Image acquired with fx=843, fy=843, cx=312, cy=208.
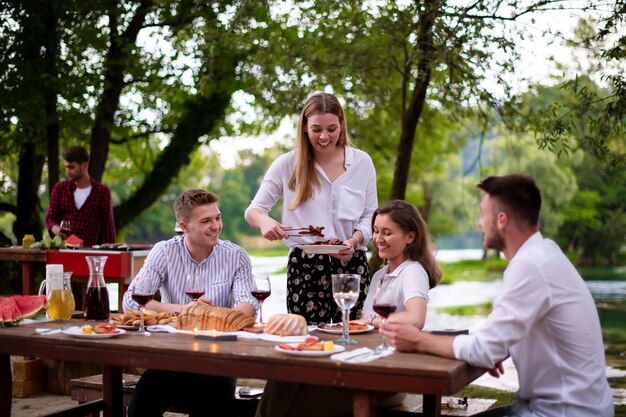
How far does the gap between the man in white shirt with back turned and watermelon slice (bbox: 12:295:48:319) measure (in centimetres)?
173

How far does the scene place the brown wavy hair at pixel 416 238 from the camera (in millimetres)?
3820

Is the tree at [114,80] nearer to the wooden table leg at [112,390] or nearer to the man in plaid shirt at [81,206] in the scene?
the man in plaid shirt at [81,206]

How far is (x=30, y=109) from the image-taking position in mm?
10539

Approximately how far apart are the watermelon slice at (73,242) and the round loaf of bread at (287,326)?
14.1 ft

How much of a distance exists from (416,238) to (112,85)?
8.41m

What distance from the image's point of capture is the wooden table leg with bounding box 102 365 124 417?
4.12m

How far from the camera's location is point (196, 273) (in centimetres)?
410

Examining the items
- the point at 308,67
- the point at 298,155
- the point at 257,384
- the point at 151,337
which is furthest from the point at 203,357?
the point at 308,67

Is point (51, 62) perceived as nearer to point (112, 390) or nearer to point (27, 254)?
point (27, 254)

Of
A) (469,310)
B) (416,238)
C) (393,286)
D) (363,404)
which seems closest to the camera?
(363,404)

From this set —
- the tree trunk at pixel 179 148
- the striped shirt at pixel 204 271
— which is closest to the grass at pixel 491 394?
the striped shirt at pixel 204 271

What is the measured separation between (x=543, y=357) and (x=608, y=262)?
39120 millimetres

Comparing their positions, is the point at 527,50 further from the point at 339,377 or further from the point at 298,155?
the point at 339,377

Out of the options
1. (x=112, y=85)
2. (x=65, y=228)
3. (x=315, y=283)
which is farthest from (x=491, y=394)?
(x=112, y=85)
